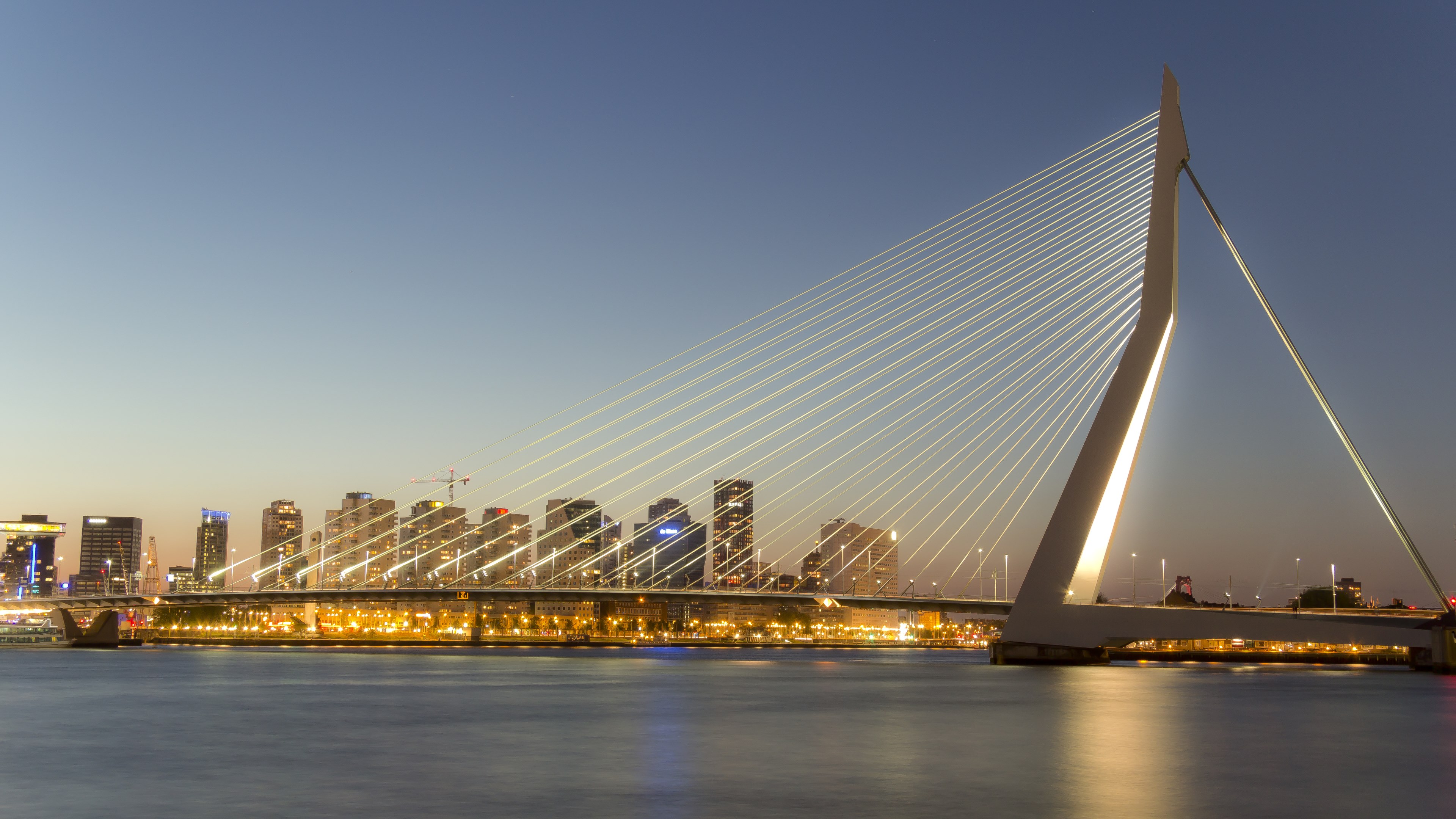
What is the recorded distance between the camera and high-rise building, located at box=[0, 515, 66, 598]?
124 meters

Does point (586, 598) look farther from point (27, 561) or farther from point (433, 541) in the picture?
point (27, 561)

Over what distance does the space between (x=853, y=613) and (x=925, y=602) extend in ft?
465

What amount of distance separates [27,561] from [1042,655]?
642ft

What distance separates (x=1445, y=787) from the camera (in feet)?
37.0

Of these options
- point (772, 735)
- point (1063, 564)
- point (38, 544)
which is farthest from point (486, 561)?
point (772, 735)

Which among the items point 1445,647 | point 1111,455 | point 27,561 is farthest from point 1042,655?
point 27,561

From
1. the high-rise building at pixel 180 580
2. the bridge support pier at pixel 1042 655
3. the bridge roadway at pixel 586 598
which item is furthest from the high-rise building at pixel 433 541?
the bridge support pier at pixel 1042 655

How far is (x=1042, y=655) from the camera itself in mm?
34594

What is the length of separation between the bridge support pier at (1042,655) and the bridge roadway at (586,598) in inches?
335

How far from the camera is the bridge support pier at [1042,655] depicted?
34531mm

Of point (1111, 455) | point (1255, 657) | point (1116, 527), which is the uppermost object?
point (1111, 455)

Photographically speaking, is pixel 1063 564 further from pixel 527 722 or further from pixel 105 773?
pixel 105 773

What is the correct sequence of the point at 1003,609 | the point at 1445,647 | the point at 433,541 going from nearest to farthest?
the point at 1445,647 → the point at 1003,609 → the point at 433,541

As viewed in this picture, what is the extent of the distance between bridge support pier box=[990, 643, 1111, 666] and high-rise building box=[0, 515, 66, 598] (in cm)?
8070
